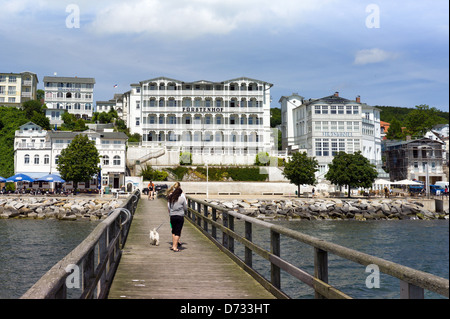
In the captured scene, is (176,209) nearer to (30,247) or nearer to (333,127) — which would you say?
(30,247)

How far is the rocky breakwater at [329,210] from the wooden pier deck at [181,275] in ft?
118

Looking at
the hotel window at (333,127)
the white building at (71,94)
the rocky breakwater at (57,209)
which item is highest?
the white building at (71,94)

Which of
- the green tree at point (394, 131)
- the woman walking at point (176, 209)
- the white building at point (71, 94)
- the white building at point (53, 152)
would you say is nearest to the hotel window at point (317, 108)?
the white building at point (53, 152)

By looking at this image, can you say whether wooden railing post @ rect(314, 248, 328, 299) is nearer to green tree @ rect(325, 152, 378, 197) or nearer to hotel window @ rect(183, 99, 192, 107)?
Answer: green tree @ rect(325, 152, 378, 197)

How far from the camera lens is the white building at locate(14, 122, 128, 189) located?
69188 millimetres

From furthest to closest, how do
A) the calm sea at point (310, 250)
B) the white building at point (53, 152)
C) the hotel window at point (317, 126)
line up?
the hotel window at point (317, 126)
the white building at point (53, 152)
the calm sea at point (310, 250)

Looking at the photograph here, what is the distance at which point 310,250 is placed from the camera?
2477 cm

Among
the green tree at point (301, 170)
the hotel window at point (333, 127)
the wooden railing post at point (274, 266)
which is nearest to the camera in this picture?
the wooden railing post at point (274, 266)

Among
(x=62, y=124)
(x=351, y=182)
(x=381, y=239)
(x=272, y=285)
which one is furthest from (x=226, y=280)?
(x=62, y=124)

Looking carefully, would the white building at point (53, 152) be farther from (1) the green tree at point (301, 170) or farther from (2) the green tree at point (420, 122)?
(2) the green tree at point (420, 122)

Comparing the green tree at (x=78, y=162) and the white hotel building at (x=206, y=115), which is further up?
the white hotel building at (x=206, y=115)

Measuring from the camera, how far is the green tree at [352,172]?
61.3 metres

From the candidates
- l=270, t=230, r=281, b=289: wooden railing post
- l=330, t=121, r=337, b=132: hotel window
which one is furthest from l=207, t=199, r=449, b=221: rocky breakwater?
l=270, t=230, r=281, b=289: wooden railing post

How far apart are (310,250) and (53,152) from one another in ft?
186
